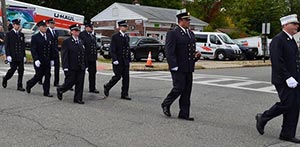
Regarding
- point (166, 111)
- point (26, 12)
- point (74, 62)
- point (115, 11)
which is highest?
point (115, 11)

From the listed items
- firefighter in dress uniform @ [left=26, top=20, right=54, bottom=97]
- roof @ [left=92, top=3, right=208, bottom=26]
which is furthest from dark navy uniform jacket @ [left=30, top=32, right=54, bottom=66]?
roof @ [left=92, top=3, right=208, bottom=26]

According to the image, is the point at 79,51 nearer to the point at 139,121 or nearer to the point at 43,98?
the point at 43,98

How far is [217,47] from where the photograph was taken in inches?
1224

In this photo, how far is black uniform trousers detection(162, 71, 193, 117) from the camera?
7832 millimetres

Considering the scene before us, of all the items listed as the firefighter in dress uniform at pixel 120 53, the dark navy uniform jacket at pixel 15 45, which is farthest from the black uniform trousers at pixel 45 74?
the firefighter in dress uniform at pixel 120 53

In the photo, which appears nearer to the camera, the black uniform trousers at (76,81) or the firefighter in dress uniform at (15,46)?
the black uniform trousers at (76,81)

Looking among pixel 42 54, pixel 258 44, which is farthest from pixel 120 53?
pixel 258 44

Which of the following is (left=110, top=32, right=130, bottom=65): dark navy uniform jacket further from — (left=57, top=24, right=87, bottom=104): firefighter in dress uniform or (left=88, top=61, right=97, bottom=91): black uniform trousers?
(left=88, top=61, right=97, bottom=91): black uniform trousers

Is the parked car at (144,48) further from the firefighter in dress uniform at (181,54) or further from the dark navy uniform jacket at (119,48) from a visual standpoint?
the firefighter in dress uniform at (181,54)

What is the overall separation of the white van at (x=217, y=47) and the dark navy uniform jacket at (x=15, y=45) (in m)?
20.9

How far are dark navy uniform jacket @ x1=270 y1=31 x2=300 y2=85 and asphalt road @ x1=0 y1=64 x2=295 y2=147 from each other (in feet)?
3.28

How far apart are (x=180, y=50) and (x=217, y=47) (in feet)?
77.6

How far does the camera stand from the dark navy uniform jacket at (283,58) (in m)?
6.40

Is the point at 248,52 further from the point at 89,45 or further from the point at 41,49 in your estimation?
the point at 41,49
